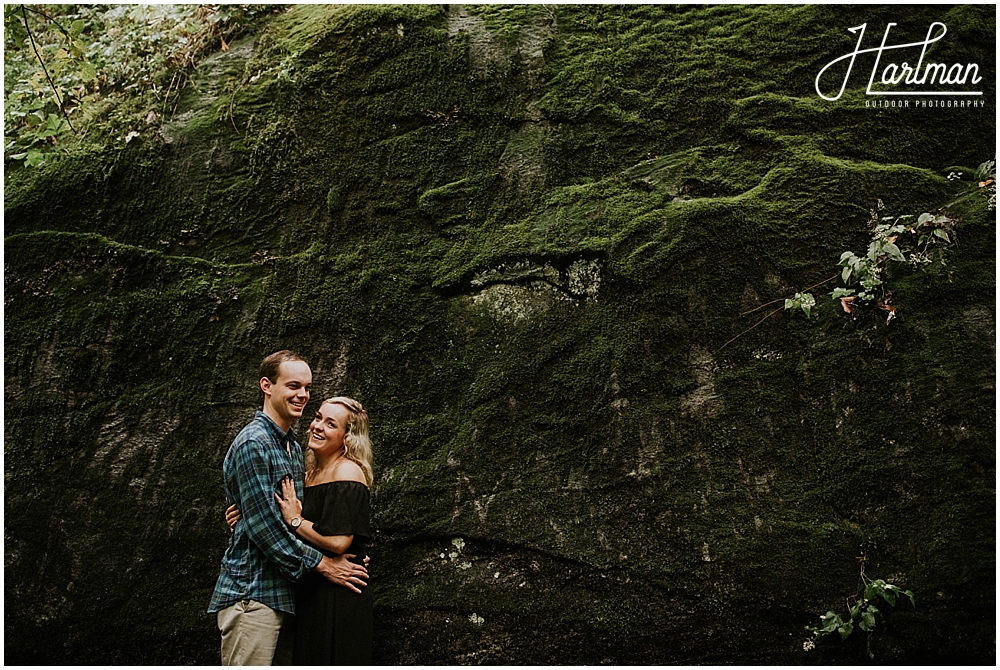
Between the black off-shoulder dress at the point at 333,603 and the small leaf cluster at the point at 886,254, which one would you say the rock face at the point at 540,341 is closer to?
the small leaf cluster at the point at 886,254

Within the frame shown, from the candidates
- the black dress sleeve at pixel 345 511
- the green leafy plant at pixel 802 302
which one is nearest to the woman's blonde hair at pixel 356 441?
the black dress sleeve at pixel 345 511

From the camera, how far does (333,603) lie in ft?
10.1

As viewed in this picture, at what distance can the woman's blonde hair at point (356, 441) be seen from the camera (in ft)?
10.9

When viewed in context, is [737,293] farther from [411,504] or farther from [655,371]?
[411,504]

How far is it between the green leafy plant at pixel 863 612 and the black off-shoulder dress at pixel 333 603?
93.0 inches

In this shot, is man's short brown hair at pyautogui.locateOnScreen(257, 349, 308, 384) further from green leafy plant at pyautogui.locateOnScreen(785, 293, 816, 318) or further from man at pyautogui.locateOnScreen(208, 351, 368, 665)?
green leafy plant at pyautogui.locateOnScreen(785, 293, 816, 318)

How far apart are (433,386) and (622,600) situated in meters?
1.61

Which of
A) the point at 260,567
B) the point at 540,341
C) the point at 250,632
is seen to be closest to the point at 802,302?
the point at 540,341

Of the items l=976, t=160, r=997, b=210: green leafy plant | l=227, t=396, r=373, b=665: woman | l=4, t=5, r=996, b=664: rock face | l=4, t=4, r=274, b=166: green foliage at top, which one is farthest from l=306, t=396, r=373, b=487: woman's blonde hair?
l=976, t=160, r=997, b=210: green leafy plant

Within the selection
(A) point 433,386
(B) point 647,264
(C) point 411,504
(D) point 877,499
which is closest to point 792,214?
(B) point 647,264

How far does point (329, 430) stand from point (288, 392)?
29 cm

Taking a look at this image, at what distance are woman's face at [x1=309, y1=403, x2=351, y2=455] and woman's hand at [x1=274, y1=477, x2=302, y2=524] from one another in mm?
213

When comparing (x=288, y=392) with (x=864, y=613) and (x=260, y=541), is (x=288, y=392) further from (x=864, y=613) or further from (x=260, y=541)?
(x=864, y=613)

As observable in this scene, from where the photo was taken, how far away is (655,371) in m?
3.88
